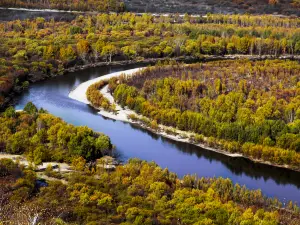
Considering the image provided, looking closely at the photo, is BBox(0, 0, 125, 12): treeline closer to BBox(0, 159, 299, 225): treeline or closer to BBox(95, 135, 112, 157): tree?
BBox(95, 135, 112, 157): tree

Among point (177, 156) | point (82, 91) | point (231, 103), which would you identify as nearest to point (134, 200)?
point (177, 156)

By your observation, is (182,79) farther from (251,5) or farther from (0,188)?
(251,5)

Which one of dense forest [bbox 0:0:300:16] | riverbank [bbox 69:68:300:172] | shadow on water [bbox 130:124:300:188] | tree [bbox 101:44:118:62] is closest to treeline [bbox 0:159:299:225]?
shadow on water [bbox 130:124:300:188]

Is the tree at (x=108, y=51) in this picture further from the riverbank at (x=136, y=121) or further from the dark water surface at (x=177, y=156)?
the dark water surface at (x=177, y=156)

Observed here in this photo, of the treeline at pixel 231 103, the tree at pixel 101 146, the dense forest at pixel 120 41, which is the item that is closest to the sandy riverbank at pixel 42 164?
the tree at pixel 101 146

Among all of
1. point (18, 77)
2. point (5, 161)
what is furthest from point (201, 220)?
point (18, 77)
